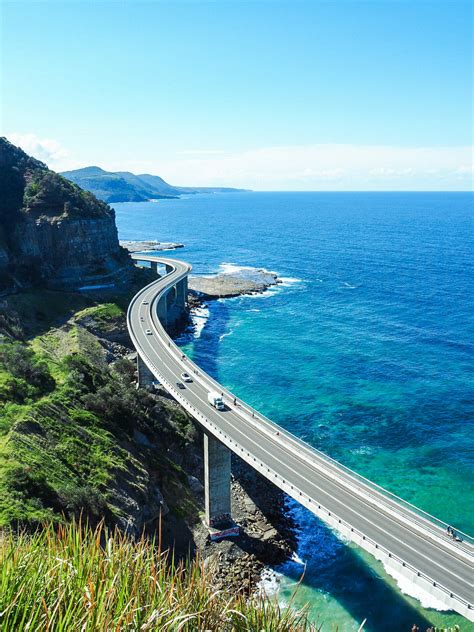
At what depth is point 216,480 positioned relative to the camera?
184ft

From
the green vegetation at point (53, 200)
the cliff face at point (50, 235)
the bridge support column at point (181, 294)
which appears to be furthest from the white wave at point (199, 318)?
the green vegetation at point (53, 200)

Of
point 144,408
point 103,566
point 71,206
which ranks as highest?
point 71,206

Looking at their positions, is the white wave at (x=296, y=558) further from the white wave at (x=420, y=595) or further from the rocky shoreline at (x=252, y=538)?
the white wave at (x=420, y=595)

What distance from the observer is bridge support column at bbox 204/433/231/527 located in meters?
56.0

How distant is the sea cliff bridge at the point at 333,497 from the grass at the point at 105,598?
2418cm

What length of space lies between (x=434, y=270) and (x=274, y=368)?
3887 inches

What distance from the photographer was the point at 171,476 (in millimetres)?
61875

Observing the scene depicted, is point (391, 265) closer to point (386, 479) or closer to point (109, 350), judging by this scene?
point (109, 350)

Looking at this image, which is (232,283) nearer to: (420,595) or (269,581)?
(269,581)

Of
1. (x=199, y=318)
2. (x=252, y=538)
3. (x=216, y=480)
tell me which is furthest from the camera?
(x=199, y=318)

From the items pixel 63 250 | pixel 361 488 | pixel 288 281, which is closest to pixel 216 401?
pixel 361 488

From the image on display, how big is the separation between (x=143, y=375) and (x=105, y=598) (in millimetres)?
72381

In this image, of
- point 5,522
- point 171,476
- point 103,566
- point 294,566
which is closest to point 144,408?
point 171,476

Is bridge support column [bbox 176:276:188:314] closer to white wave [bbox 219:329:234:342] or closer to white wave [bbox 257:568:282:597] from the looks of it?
white wave [bbox 219:329:234:342]
